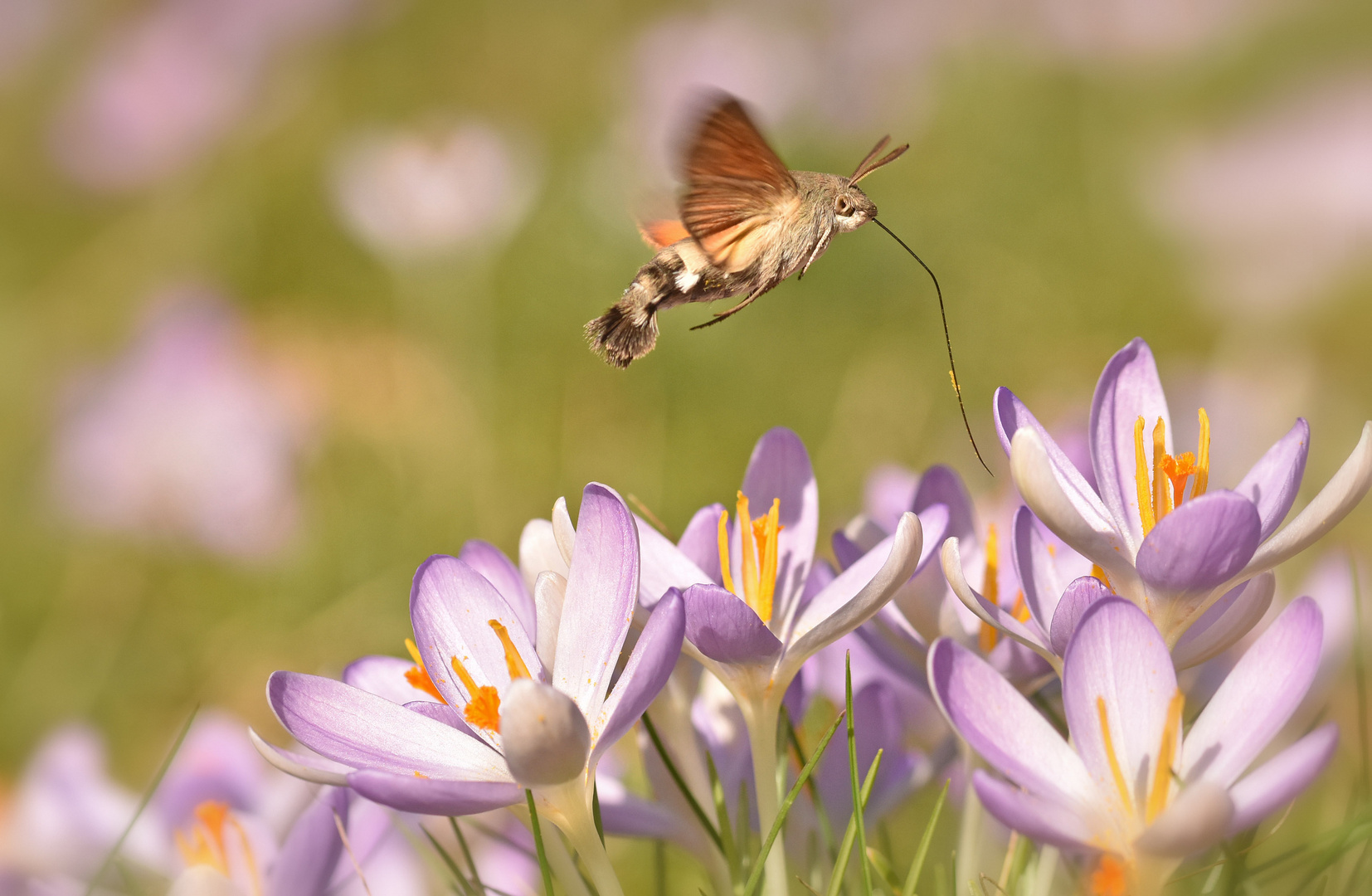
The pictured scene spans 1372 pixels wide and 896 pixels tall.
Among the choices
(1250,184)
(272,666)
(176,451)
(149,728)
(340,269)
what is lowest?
(149,728)

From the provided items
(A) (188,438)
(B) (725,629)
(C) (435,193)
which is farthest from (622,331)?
(C) (435,193)

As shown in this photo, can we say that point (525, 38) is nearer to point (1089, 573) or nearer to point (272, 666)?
point (272, 666)

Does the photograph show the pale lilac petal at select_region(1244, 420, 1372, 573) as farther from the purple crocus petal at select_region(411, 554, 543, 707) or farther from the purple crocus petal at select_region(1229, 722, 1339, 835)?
the purple crocus petal at select_region(411, 554, 543, 707)

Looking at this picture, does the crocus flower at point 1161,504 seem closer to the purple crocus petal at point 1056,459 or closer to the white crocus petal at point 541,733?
the purple crocus petal at point 1056,459

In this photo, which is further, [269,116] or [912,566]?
[269,116]

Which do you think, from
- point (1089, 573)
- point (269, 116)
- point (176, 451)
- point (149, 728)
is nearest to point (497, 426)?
point (176, 451)

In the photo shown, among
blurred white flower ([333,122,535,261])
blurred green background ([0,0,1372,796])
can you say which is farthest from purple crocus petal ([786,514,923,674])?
blurred white flower ([333,122,535,261])
